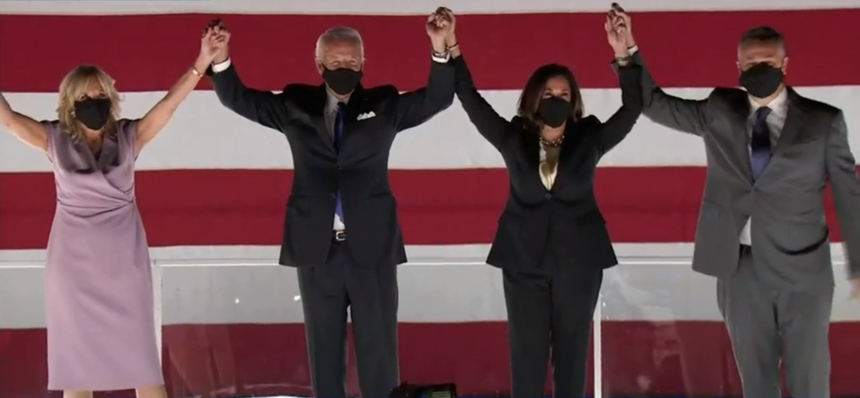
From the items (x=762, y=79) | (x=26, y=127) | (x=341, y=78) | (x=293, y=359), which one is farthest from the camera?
(x=293, y=359)

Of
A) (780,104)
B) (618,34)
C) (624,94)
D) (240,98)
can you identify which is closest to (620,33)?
(618,34)

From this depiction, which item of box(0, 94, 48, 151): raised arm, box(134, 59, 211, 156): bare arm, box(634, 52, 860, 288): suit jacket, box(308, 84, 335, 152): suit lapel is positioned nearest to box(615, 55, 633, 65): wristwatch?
box(634, 52, 860, 288): suit jacket

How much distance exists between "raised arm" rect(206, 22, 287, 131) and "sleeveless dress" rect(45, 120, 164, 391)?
0.28 m

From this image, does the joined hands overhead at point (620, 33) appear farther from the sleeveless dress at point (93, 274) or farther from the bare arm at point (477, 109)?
the sleeveless dress at point (93, 274)

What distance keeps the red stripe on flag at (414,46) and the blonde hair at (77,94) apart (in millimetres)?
1042

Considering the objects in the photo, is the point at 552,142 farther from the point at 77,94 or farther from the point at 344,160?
the point at 77,94

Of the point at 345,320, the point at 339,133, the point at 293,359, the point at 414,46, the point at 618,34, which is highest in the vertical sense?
the point at 414,46

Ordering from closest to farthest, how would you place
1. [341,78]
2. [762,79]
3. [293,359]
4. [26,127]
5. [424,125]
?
1. [762,79]
2. [341,78]
3. [26,127]
4. [293,359]
5. [424,125]

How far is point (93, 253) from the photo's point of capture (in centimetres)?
262

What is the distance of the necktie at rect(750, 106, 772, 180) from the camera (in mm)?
2463

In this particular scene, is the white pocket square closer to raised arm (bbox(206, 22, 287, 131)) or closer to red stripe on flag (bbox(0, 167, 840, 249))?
raised arm (bbox(206, 22, 287, 131))

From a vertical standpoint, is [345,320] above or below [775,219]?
below

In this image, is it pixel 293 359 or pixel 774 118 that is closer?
pixel 774 118

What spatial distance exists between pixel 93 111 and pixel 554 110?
1098mm
